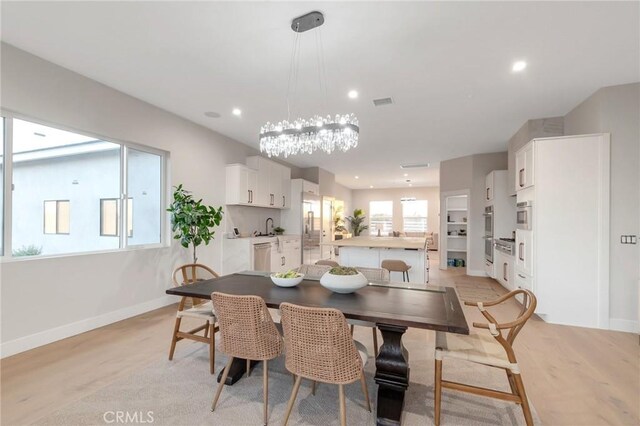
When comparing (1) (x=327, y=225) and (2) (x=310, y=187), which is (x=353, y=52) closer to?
(2) (x=310, y=187)

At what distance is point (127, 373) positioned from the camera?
245cm

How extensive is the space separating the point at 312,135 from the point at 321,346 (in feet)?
6.55

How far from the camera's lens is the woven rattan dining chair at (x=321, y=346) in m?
1.58

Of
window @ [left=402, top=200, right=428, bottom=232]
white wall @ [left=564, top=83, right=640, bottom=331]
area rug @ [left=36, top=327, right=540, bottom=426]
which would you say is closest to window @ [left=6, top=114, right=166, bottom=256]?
area rug @ [left=36, top=327, right=540, bottom=426]

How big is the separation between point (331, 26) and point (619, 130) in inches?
142

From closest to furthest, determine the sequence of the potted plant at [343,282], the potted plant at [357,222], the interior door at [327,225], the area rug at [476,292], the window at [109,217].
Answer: the potted plant at [343,282] < the window at [109,217] < the area rug at [476,292] < the interior door at [327,225] < the potted plant at [357,222]

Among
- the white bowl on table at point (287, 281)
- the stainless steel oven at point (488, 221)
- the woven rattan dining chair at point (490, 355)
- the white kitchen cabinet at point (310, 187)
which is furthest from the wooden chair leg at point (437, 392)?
the white kitchen cabinet at point (310, 187)

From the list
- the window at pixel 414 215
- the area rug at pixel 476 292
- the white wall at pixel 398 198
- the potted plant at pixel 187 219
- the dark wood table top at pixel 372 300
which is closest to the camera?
the dark wood table top at pixel 372 300

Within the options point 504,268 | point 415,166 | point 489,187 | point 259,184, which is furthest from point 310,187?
point 504,268

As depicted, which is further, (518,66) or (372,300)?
(518,66)

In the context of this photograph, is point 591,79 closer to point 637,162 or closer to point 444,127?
point 637,162

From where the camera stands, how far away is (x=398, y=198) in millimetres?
13211

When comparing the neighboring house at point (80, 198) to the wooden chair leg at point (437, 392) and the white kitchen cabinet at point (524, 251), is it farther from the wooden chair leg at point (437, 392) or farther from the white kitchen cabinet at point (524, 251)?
the white kitchen cabinet at point (524, 251)
